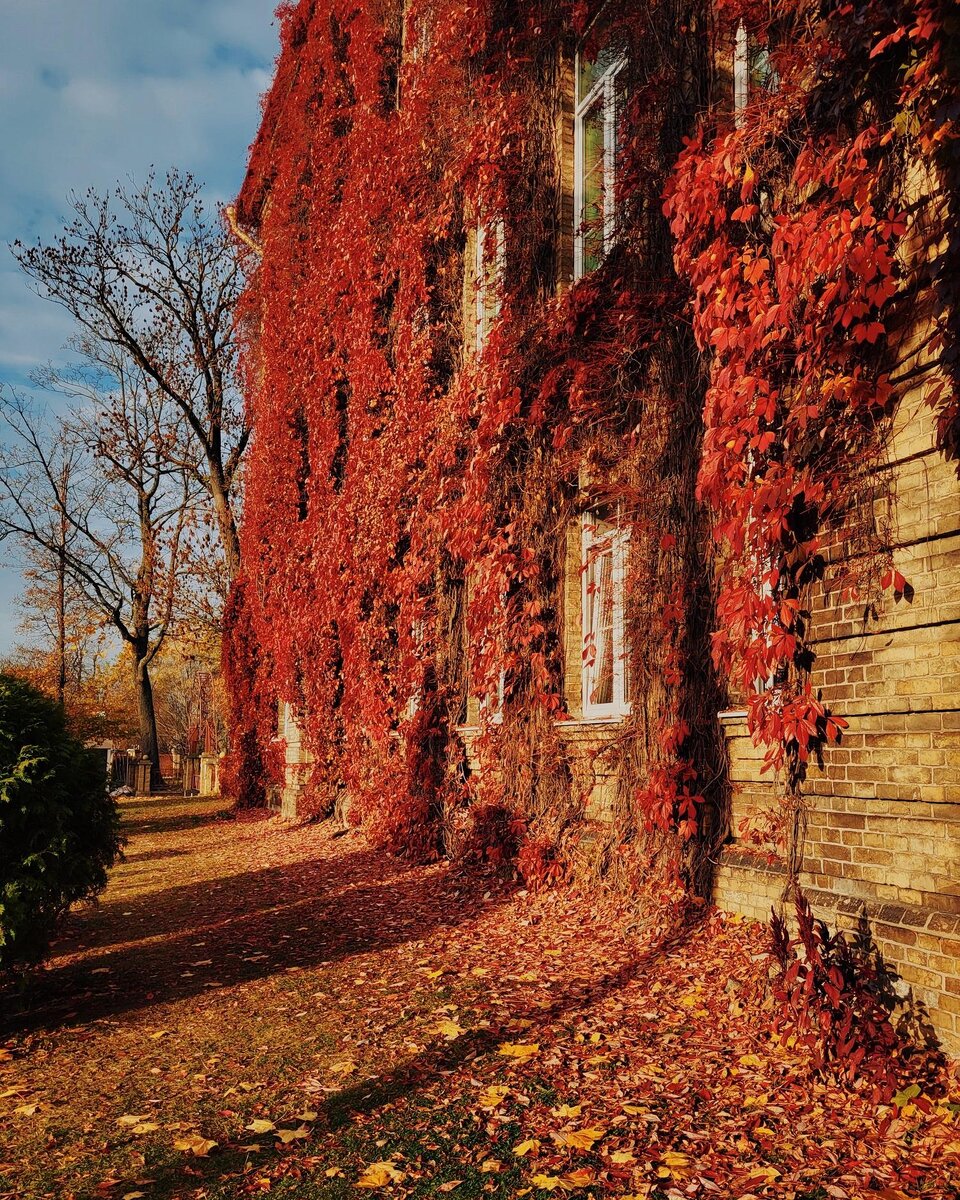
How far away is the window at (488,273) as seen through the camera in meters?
10.1

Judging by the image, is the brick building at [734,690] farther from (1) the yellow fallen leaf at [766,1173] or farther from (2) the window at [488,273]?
(1) the yellow fallen leaf at [766,1173]

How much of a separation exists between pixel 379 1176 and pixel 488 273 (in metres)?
8.82

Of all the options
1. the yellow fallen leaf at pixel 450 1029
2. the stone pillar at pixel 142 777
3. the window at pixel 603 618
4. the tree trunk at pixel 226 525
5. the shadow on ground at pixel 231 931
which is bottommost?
the stone pillar at pixel 142 777

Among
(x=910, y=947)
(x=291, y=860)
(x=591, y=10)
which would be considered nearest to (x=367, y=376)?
(x=591, y=10)

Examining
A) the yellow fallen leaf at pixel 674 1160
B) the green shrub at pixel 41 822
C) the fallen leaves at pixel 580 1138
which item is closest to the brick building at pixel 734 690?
the yellow fallen leaf at pixel 674 1160

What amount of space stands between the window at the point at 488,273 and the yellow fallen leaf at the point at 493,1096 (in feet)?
24.1

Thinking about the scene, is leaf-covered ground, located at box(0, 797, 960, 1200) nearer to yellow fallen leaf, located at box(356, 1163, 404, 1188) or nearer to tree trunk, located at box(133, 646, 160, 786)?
yellow fallen leaf, located at box(356, 1163, 404, 1188)

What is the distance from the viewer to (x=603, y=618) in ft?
27.4

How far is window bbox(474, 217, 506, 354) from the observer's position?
33.1ft

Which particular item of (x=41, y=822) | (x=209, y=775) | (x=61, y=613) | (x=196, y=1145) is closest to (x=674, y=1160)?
(x=196, y=1145)

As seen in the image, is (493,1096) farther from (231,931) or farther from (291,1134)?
(231,931)

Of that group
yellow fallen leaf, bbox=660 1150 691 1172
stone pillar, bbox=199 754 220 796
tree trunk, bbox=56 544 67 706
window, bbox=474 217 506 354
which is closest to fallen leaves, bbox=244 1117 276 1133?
yellow fallen leaf, bbox=660 1150 691 1172

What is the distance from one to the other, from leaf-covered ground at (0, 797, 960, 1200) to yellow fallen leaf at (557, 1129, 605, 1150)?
0.01m

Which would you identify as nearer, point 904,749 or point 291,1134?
point 291,1134
